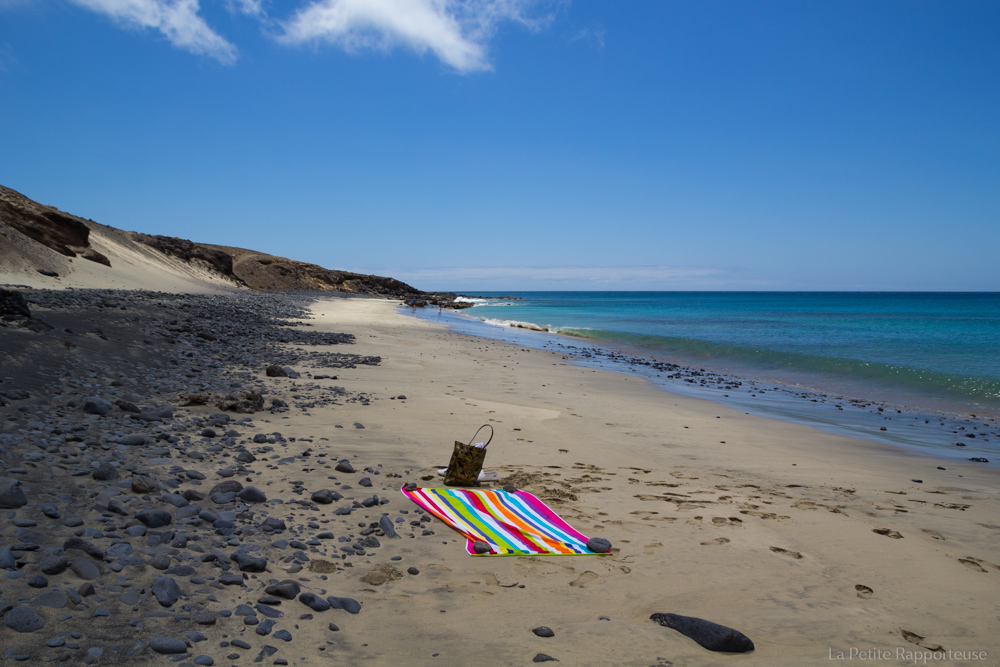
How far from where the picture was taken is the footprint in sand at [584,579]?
3590 mm

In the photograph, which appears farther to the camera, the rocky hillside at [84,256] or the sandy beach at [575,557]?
the rocky hillside at [84,256]

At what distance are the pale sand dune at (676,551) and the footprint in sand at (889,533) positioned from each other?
0.05m

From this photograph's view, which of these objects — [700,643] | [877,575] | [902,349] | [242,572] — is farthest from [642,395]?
[902,349]

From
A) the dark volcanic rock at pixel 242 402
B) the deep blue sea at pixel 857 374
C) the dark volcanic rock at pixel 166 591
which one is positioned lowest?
the deep blue sea at pixel 857 374

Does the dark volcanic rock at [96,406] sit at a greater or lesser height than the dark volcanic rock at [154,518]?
greater

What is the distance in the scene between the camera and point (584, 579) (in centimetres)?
365

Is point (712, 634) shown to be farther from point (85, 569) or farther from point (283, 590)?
point (85, 569)

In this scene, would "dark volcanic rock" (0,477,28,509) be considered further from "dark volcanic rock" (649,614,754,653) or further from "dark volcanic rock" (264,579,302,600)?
"dark volcanic rock" (649,614,754,653)

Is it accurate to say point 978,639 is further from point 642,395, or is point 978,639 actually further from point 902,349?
point 902,349

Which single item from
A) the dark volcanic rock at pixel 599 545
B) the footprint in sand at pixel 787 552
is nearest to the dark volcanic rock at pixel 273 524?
the dark volcanic rock at pixel 599 545

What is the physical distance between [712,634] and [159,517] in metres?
3.44

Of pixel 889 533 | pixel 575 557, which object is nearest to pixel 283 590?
pixel 575 557

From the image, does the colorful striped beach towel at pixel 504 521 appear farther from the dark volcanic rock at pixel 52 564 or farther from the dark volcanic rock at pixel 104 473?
the dark volcanic rock at pixel 52 564

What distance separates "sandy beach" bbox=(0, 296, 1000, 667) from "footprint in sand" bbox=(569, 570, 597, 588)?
0.07 feet
